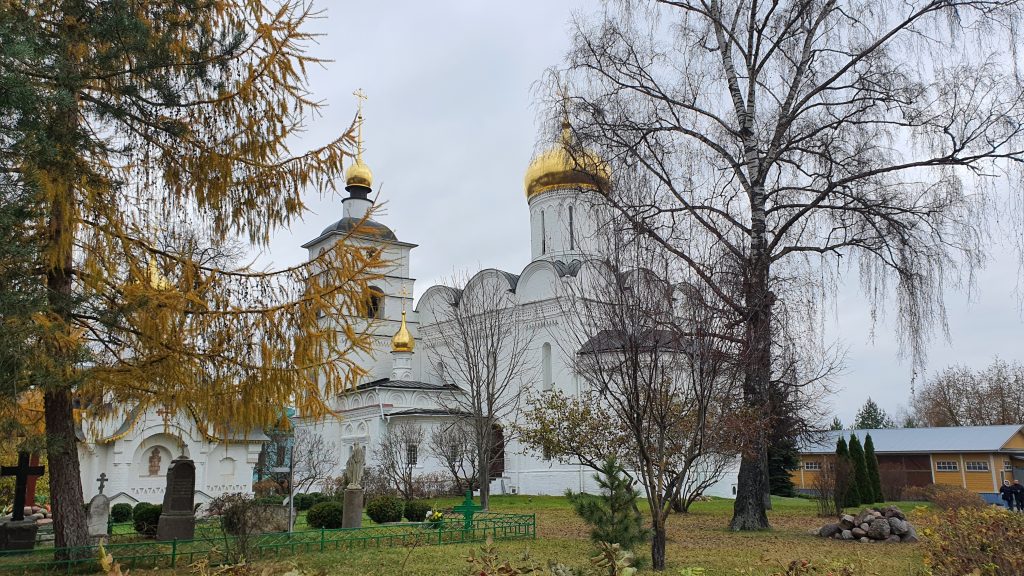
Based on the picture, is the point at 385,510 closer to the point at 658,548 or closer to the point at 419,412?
the point at 658,548

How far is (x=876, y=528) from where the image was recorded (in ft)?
39.2

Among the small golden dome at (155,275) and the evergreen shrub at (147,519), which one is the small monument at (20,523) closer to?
the evergreen shrub at (147,519)

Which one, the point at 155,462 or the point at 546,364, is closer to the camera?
the point at 155,462

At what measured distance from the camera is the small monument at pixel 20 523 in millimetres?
10773

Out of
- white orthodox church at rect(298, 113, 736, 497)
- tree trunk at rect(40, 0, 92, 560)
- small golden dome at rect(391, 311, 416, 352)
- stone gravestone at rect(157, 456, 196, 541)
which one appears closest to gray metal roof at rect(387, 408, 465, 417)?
white orthodox church at rect(298, 113, 736, 497)

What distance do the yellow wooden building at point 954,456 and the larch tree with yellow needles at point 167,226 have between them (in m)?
27.7

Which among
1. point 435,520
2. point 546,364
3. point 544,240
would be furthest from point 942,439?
point 435,520

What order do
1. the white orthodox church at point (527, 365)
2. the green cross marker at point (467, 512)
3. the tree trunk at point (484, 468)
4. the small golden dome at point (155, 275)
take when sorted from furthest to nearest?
the white orthodox church at point (527, 365), the tree trunk at point (484, 468), the green cross marker at point (467, 512), the small golden dome at point (155, 275)

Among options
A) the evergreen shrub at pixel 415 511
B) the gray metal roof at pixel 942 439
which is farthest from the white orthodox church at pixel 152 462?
the gray metal roof at pixel 942 439

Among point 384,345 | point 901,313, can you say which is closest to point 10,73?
point 901,313

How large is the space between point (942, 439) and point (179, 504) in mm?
34941

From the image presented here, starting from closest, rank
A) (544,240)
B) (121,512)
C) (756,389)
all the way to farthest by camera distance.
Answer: (756,389) → (121,512) → (544,240)

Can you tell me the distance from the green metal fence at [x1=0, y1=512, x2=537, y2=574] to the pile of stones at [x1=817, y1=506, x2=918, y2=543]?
16.3 ft

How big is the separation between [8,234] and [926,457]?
128 feet
